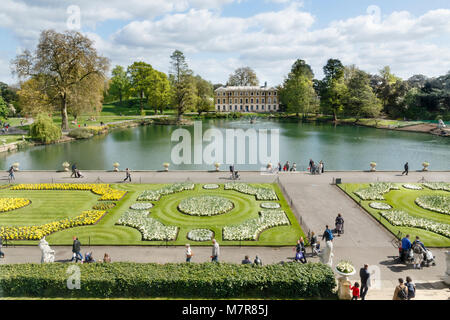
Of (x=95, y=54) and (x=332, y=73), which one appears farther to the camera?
(x=332, y=73)

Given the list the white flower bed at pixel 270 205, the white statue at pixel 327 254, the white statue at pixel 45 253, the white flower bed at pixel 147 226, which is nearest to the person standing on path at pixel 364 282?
the white statue at pixel 327 254

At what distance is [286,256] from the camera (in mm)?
16953

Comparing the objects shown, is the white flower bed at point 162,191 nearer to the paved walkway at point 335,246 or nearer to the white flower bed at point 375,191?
the paved walkway at point 335,246

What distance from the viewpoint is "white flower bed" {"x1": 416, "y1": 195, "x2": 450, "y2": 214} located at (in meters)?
22.9

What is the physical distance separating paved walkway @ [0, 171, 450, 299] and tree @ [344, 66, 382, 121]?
64.7m

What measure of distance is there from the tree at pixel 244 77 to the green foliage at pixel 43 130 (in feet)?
382

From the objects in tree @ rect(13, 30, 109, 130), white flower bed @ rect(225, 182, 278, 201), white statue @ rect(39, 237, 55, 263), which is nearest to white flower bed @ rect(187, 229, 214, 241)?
white statue @ rect(39, 237, 55, 263)

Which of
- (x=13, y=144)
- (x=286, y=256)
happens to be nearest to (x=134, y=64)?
(x=13, y=144)

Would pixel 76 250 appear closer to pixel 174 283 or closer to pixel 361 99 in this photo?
pixel 174 283

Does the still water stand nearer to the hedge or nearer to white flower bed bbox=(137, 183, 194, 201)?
white flower bed bbox=(137, 183, 194, 201)

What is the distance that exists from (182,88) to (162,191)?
74.0 m

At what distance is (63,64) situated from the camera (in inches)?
2470
